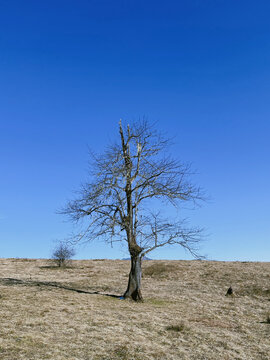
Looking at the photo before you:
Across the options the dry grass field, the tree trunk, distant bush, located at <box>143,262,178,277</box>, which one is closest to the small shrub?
the dry grass field

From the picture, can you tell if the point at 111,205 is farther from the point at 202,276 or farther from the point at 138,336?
the point at 202,276

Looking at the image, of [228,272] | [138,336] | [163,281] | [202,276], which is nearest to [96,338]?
[138,336]

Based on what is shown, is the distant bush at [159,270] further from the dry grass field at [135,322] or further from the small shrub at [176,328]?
the small shrub at [176,328]

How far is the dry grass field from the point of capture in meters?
10.4

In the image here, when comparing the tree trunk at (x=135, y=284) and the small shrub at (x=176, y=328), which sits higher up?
the tree trunk at (x=135, y=284)

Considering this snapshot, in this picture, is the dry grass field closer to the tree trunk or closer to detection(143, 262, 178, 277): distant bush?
the tree trunk

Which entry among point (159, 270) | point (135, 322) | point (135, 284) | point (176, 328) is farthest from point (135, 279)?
point (159, 270)

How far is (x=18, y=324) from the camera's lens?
1259 cm

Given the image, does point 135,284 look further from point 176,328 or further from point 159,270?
point 159,270

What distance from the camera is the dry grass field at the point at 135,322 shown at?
34.0 ft

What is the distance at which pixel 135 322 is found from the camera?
46.9 feet

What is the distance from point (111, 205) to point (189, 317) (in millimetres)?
8345

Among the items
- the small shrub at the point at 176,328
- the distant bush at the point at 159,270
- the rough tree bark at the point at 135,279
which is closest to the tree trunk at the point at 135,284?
the rough tree bark at the point at 135,279

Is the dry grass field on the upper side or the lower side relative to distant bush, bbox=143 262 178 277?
lower
